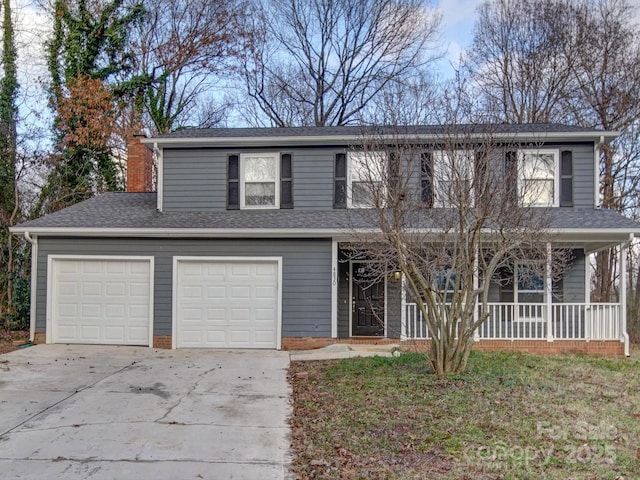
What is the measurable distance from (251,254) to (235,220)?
933 mm

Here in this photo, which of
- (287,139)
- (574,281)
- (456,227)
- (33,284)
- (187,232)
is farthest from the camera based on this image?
(287,139)

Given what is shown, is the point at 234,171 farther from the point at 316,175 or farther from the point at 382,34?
the point at 382,34

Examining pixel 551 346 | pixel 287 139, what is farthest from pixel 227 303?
pixel 551 346

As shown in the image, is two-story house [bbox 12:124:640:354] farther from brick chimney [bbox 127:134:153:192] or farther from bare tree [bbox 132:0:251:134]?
bare tree [bbox 132:0:251:134]

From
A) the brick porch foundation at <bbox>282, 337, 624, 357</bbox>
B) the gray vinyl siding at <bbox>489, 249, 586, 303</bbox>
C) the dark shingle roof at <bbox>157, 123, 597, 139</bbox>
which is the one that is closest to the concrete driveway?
the brick porch foundation at <bbox>282, 337, 624, 357</bbox>

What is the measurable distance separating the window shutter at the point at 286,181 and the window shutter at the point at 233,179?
1085 mm

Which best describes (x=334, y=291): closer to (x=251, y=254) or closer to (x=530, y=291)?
(x=251, y=254)

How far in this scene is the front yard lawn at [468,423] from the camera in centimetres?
450

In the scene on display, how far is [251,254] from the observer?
11.7 m

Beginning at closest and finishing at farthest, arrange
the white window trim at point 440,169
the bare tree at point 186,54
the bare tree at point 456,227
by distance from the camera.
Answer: the bare tree at point 456,227, the white window trim at point 440,169, the bare tree at point 186,54

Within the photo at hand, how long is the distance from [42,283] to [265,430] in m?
8.27

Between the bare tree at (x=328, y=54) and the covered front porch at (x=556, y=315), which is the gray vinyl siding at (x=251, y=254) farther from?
the bare tree at (x=328, y=54)

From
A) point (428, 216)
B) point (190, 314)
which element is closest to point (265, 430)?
point (428, 216)

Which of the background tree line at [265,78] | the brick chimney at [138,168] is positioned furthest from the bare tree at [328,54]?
the brick chimney at [138,168]
